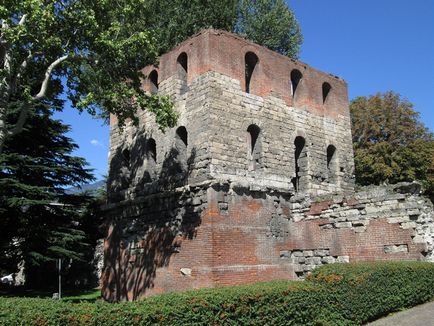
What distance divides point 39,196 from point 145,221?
290 inches

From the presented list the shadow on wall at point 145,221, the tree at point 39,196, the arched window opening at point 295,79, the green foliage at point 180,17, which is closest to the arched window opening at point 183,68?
the shadow on wall at point 145,221

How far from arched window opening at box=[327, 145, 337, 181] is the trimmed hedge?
7286 mm

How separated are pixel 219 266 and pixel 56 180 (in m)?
12.6

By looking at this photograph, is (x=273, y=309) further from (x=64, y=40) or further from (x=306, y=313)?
(x=64, y=40)

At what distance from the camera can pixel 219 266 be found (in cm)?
1365

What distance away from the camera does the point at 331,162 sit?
1947cm

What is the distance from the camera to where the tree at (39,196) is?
66.8 feet

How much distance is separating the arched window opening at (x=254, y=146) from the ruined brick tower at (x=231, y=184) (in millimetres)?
42

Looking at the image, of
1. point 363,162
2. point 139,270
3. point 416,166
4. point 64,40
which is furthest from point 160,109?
point 416,166

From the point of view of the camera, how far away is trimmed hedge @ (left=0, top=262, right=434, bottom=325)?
7.81 m

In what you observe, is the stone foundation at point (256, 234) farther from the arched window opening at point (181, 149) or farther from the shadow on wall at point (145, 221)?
the arched window opening at point (181, 149)

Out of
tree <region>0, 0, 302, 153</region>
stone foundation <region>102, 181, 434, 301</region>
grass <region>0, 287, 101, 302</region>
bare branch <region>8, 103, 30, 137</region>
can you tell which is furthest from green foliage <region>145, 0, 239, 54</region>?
bare branch <region>8, 103, 30, 137</region>

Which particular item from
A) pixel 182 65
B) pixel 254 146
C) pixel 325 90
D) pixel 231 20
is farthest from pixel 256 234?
pixel 231 20

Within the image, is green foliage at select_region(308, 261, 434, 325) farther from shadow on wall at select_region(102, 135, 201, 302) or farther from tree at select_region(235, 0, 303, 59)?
tree at select_region(235, 0, 303, 59)
